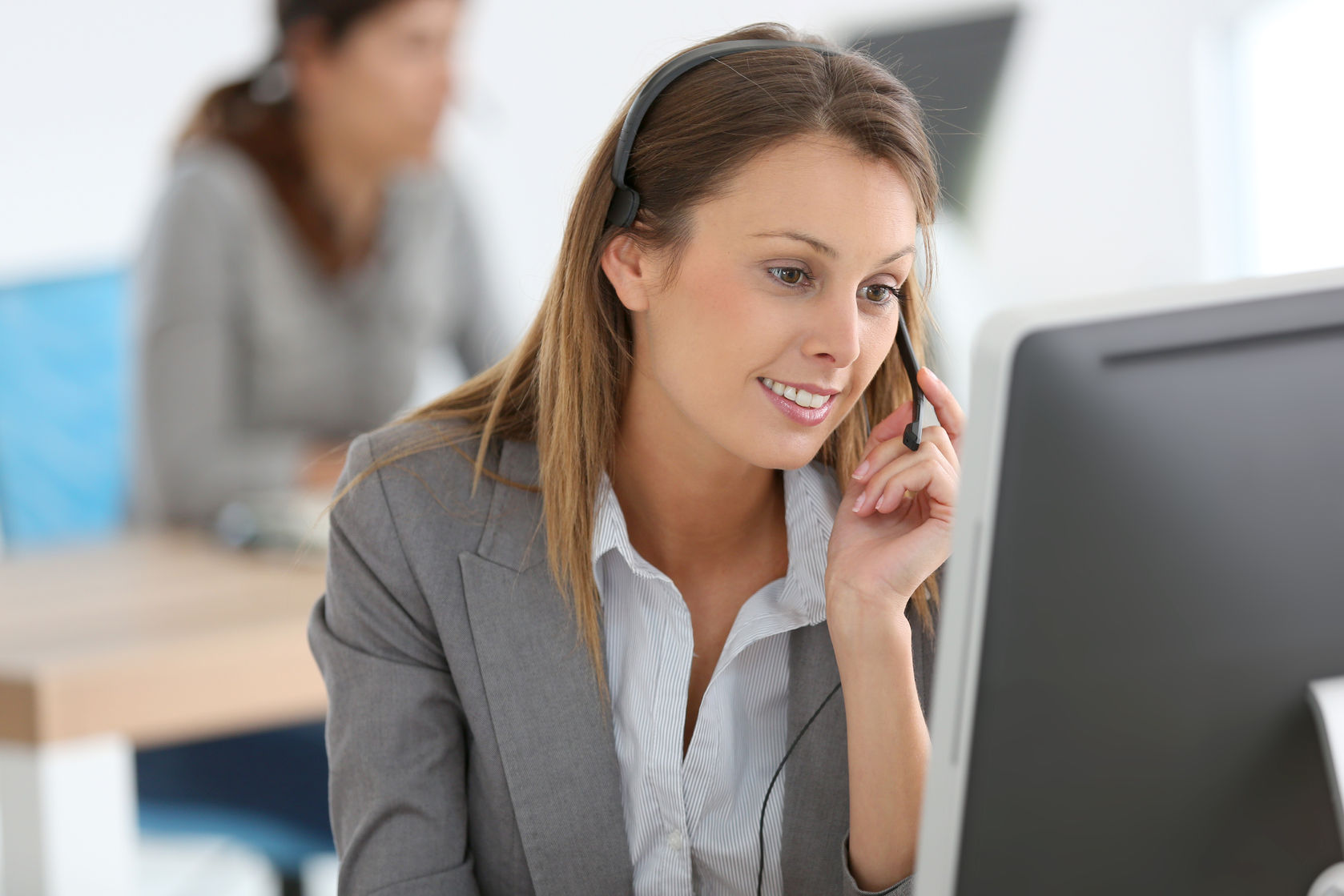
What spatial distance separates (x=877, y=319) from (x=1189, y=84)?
3.21 m

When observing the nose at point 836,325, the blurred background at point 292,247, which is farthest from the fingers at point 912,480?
the blurred background at point 292,247

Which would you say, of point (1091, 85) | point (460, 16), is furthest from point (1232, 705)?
point (1091, 85)

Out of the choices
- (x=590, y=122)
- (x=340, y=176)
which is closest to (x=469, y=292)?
(x=340, y=176)

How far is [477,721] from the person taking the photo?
1.20 metres

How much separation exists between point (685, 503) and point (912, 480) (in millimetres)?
270

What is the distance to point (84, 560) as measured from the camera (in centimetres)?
207

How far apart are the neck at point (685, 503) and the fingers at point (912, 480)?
→ 0.17 m

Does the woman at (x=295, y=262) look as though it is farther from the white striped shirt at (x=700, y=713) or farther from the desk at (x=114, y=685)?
the white striped shirt at (x=700, y=713)

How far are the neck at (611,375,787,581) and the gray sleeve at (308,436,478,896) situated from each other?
9.3 inches

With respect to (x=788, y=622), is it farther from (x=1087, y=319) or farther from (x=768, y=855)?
(x=1087, y=319)

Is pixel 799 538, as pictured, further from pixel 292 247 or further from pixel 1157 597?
pixel 292 247

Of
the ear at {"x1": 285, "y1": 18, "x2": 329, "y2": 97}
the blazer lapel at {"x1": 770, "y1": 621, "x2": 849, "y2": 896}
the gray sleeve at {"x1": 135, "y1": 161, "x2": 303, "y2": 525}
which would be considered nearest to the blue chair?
the gray sleeve at {"x1": 135, "y1": 161, "x2": 303, "y2": 525}

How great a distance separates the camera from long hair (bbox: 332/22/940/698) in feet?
3.77

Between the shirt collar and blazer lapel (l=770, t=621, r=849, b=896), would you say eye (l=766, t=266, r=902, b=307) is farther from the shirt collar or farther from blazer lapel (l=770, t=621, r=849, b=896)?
blazer lapel (l=770, t=621, r=849, b=896)
